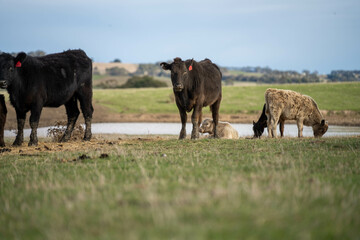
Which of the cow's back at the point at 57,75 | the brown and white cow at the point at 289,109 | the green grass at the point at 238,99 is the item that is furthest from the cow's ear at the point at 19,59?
the green grass at the point at 238,99

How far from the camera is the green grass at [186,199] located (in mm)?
4234

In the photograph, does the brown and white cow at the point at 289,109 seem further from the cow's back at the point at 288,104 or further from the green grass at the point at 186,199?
the green grass at the point at 186,199

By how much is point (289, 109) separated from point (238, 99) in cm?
3592

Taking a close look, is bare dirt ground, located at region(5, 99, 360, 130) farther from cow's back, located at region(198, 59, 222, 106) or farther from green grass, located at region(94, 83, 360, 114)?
cow's back, located at region(198, 59, 222, 106)

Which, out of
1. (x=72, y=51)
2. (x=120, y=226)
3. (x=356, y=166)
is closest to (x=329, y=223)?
(x=120, y=226)

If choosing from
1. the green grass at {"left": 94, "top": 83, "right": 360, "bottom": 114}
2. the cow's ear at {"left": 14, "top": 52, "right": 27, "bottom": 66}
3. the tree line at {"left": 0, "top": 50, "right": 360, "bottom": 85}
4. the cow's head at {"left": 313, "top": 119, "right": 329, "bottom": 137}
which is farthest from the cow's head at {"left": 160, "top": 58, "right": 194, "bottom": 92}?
the tree line at {"left": 0, "top": 50, "right": 360, "bottom": 85}

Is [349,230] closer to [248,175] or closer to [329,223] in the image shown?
[329,223]

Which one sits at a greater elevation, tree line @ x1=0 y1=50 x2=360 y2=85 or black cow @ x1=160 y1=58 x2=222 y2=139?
tree line @ x1=0 y1=50 x2=360 y2=85

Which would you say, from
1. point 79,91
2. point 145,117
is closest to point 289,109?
point 79,91

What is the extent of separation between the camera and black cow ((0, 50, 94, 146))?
1324 cm

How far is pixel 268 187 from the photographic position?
5.82 metres

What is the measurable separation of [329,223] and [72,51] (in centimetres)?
1325

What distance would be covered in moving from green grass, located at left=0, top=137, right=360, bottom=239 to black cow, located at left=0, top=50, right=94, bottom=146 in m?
4.87

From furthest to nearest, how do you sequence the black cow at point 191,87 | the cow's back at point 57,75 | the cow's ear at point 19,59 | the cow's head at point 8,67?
the black cow at point 191,87, the cow's back at point 57,75, the cow's ear at point 19,59, the cow's head at point 8,67
